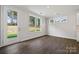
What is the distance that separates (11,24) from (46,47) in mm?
731

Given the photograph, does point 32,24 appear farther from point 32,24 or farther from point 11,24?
point 11,24

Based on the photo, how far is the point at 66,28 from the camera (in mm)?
1739

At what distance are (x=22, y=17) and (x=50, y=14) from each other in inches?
20.1

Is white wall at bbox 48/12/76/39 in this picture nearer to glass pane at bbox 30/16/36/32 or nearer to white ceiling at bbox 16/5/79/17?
white ceiling at bbox 16/5/79/17

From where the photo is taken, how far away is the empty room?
1.67 meters

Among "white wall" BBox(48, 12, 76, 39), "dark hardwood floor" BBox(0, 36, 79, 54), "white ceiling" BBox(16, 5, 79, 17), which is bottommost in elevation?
"dark hardwood floor" BBox(0, 36, 79, 54)

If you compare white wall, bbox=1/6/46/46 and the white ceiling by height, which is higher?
the white ceiling

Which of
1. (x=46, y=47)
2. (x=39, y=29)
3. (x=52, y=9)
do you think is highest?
(x=52, y=9)

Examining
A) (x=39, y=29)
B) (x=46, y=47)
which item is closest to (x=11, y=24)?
(x=39, y=29)

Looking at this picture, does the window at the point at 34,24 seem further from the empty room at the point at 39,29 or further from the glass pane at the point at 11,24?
the glass pane at the point at 11,24

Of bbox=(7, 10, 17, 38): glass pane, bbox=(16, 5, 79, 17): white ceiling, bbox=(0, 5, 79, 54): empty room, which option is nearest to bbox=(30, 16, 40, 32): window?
bbox=(0, 5, 79, 54): empty room

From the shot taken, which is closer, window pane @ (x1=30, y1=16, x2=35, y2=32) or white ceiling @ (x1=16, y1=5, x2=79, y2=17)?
white ceiling @ (x1=16, y1=5, x2=79, y2=17)
